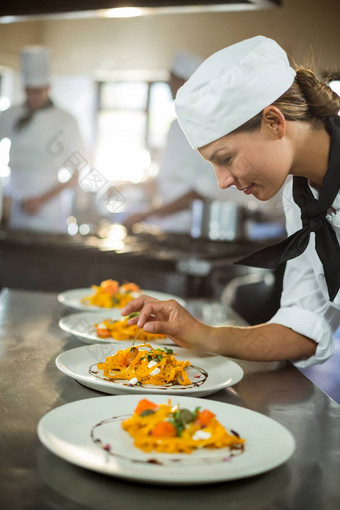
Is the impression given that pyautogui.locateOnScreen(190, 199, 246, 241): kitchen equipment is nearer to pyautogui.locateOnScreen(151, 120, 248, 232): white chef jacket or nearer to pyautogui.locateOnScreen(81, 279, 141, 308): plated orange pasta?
pyautogui.locateOnScreen(151, 120, 248, 232): white chef jacket

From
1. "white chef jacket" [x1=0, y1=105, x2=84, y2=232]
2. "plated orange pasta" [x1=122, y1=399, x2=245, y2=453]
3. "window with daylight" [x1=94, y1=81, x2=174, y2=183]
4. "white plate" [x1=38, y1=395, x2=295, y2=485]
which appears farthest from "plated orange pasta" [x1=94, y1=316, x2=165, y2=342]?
"window with daylight" [x1=94, y1=81, x2=174, y2=183]

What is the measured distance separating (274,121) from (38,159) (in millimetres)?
3580

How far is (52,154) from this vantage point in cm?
496

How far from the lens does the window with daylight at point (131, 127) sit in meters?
8.52

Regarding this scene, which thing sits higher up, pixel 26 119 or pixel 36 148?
pixel 26 119

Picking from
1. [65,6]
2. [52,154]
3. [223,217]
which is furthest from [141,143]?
[65,6]

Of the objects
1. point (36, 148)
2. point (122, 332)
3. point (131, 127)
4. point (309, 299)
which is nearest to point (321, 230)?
point (309, 299)

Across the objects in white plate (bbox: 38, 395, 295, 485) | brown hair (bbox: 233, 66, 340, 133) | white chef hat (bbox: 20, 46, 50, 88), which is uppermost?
white chef hat (bbox: 20, 46, 50, 88)

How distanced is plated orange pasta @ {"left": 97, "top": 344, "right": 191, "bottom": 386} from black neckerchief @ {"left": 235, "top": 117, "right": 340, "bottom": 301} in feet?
1.41

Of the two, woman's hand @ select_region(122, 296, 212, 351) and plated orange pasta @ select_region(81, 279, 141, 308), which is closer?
woman's hand @ select_region(122, 296, 212, 351)

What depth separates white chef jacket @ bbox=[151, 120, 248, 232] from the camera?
4062mm

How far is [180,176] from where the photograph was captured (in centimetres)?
411

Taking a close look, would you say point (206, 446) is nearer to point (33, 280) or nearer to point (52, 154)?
point (33, 280)

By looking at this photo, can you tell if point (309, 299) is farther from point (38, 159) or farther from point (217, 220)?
point (38, 159)
